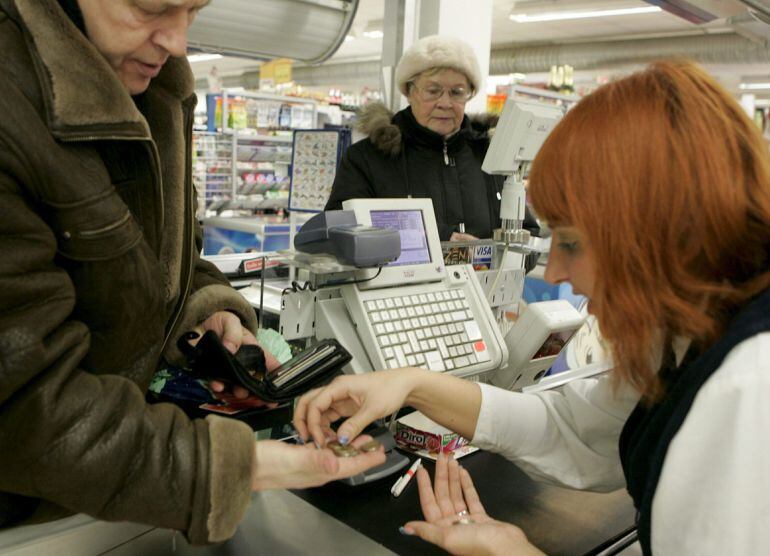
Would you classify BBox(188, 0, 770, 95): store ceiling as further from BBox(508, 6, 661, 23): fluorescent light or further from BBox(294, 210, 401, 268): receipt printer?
BBox(294, 210, 401, 268): receipt printer

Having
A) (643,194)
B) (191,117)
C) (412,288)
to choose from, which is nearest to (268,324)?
(412,288)

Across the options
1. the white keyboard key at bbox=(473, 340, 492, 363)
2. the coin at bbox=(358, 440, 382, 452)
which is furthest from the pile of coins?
the white keyboard key at bbox=(473, 340, 492, 363)

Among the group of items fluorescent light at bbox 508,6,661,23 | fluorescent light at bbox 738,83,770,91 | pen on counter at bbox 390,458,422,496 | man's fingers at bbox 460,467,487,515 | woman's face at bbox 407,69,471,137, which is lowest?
pen on counter at bbox 390,458,422,496

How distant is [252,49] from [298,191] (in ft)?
7.91

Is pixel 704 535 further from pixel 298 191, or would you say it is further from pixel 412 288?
pixel 298 191

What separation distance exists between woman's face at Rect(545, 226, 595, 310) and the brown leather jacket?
0.52m

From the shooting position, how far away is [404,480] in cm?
123

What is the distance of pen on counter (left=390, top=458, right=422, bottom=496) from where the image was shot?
47.1 inches

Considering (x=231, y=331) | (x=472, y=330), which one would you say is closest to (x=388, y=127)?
(x=472, y=330)

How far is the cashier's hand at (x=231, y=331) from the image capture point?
1281 mm

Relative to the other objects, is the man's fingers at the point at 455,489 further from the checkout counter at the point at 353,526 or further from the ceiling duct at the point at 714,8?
the ceiling duct at the point at 714,8

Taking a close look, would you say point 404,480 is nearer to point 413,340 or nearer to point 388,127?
point 413,340

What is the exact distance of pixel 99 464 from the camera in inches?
32.3

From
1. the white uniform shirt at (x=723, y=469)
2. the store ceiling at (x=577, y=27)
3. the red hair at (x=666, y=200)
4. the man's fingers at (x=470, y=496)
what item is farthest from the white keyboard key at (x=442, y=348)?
the store ceiling at (x=577, y=27)
